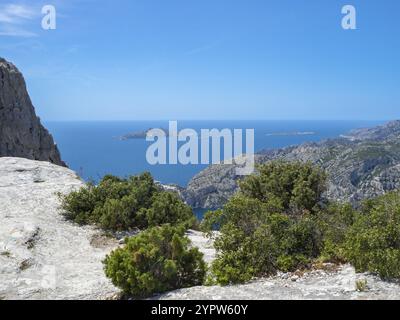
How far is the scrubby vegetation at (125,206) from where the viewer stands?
14.9 meters

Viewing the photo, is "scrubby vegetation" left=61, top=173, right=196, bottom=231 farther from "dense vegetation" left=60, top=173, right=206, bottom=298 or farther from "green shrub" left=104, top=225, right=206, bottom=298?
"green shrub" left=104, top=225, right=206, bottom=298

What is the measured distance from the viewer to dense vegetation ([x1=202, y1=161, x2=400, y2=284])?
8688 mm

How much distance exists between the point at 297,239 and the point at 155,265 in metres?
3.62

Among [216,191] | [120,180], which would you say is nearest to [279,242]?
[120,180]

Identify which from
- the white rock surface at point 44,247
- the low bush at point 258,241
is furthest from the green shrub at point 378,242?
the white rock surface at point 44,247

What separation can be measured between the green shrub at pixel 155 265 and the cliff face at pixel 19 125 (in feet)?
149

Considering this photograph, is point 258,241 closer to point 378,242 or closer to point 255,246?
point 255,246

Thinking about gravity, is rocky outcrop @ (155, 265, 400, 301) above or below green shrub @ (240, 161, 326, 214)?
below

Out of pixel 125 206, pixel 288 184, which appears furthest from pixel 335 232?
pixel 125 206

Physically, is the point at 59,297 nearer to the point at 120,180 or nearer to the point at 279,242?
the point at 279,242

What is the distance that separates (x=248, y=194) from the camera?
53.4 feet

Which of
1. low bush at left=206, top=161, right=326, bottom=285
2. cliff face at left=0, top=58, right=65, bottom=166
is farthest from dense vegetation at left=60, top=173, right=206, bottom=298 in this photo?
cliff face at left=0, top=58, right=65, bottom=166

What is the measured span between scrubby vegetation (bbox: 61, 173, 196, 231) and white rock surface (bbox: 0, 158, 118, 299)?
0.59 metres

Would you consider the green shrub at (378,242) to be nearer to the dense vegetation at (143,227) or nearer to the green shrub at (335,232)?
the green shrub at (335,232)
